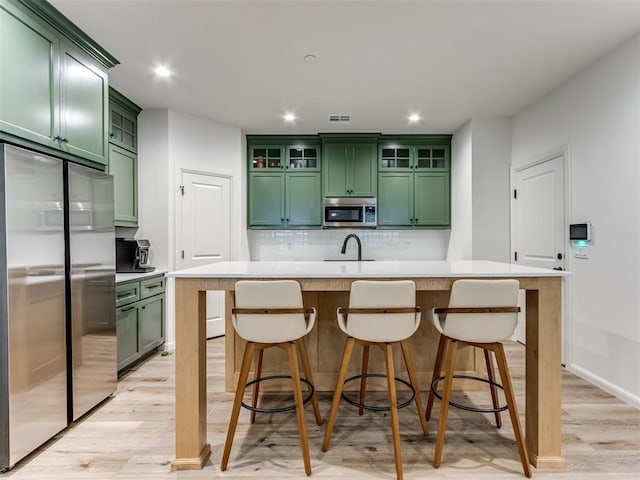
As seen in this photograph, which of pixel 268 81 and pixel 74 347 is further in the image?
pixel 268 81

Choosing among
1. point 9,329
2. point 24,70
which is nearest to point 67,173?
point 24,70

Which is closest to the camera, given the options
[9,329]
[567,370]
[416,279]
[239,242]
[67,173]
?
[9,329]

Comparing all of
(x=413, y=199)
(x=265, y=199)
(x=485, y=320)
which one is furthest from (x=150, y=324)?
(x=413, y=199)

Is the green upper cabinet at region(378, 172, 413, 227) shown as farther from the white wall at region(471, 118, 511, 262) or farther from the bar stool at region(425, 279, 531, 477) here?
the bar stool at region(425, 279, 531, 477)

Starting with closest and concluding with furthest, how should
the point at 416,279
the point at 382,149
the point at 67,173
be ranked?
the point at 416,279
the point at 67,173
the point at 382,149

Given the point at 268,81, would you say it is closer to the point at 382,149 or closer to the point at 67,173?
Answer: the point at 67,173

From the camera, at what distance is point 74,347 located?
2174 mm

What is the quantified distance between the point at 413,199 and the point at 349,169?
0.98m

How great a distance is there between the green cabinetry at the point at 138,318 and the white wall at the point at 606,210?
389 cm

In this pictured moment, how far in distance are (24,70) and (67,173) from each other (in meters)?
0.57

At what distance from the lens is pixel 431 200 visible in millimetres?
4746

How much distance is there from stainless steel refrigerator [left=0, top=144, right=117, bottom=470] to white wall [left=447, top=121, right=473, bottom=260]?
3686 mm

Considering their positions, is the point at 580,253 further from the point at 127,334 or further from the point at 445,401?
the point at 127,334

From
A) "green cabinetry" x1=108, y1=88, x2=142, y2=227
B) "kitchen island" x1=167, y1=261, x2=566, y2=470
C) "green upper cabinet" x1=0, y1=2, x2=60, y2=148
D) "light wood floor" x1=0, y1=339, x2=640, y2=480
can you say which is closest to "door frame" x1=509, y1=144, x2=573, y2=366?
"light wood floor" x1=0, y1=339, x2=640, y2=480
